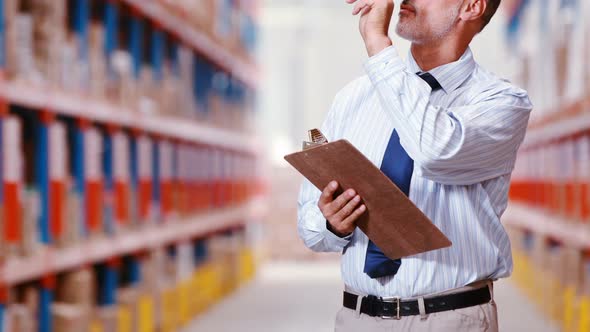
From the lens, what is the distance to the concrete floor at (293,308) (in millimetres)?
7551

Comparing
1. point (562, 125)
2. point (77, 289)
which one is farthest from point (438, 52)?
point (562, 125)

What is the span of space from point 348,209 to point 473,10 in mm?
591

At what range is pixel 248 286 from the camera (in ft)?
34.5

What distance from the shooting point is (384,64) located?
211 cm

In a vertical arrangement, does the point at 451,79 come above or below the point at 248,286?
above

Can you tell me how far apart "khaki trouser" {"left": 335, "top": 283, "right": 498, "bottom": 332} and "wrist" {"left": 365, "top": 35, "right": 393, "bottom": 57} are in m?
0.60

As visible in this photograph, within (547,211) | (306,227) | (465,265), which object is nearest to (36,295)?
(306,227)

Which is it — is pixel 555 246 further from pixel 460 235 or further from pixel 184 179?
pixel 460 235

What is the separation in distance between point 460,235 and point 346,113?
16.8 inches

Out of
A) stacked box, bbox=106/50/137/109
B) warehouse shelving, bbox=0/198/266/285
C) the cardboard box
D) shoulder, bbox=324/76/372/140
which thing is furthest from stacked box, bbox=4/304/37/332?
shoulder, bbox=324/76/372/140

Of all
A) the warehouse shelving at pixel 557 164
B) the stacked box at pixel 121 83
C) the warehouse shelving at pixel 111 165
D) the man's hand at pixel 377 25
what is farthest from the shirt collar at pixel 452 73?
the stacked box at pixel 121 83

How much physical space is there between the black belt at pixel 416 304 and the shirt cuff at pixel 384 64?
543 mm

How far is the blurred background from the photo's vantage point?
472cm

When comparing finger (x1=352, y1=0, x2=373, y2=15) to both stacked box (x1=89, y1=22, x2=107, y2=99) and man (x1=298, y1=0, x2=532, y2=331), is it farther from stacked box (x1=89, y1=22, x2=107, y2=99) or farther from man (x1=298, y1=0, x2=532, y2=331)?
stacked box (x1=89, y1=22, x2=107, y2=99)
